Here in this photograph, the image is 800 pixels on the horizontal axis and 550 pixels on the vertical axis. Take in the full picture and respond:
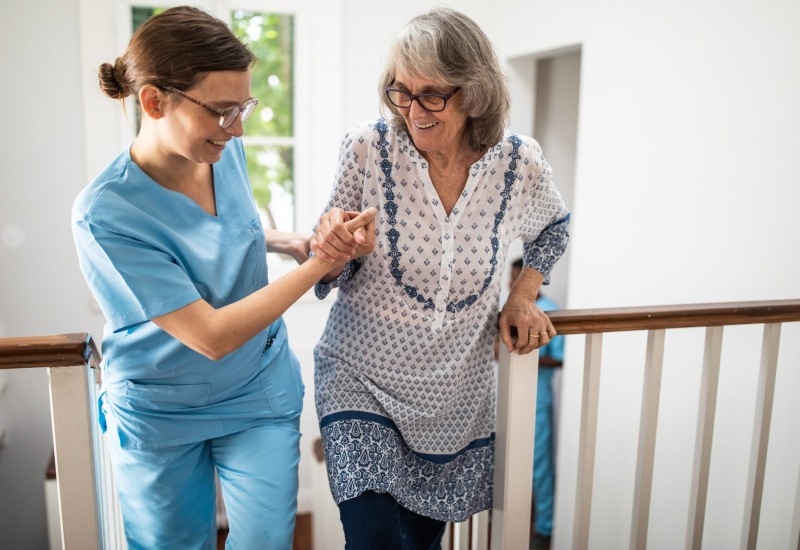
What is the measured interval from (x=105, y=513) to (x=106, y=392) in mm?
447

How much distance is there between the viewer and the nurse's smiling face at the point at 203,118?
1.25 metres

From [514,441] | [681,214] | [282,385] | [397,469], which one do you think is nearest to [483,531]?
[514,441]

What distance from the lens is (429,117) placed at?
1416 mm

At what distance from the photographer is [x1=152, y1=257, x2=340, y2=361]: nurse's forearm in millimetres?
1256

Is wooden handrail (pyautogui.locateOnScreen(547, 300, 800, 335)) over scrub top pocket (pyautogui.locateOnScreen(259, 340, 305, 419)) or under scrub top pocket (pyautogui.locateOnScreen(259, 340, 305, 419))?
over

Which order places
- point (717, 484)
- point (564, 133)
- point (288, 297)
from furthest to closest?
point (564, 133) → point (717, 484) → point (288, 297)

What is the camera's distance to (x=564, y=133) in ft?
14.1

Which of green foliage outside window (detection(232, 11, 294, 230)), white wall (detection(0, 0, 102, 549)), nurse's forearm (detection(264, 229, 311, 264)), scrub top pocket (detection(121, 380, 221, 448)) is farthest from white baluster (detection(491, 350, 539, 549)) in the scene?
white wall (detection(0, 0, 102, 549))

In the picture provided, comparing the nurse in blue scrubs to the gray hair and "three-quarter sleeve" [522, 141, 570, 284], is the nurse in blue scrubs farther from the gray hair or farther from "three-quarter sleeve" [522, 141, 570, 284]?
"three-quarter sleeve" [522, 141, 570, 284]

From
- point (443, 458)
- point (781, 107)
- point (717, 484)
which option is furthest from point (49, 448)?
point (781, 107)

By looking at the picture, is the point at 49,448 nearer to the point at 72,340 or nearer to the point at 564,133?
the point at 72,340

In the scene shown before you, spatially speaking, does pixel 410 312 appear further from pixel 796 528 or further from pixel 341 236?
pixel 796 528

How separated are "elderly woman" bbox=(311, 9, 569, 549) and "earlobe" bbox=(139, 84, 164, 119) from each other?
424 millimetres

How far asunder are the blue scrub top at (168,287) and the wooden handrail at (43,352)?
0.05 meters
